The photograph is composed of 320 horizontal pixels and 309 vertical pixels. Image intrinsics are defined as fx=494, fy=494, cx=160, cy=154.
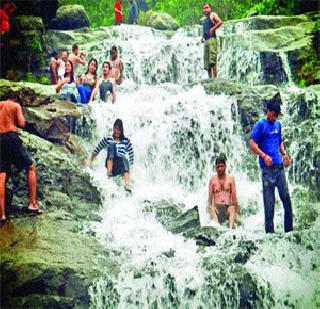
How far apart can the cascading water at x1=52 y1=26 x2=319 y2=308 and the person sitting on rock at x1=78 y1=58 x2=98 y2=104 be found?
0.55 meters

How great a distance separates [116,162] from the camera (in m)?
7.66

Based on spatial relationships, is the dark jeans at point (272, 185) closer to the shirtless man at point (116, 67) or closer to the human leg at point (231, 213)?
the human leg at point (231, 213)

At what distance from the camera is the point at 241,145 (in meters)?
9.01

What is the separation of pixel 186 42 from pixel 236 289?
923cm

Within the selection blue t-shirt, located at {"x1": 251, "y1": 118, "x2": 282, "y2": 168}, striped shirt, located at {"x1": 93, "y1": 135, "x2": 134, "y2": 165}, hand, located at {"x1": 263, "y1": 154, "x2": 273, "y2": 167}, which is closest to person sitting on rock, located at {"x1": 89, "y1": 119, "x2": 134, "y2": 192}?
striped shirt, located at {"x1": 93, "y1": 135, "x2": 134, "y2": 165}

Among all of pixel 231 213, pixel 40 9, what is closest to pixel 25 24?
pixel 40 9

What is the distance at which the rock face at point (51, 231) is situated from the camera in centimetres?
499

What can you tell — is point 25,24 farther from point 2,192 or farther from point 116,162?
point 2,192

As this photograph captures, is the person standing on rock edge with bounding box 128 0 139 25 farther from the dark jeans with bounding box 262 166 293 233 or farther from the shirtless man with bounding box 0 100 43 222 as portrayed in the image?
the dark jeans with bounding box 262 166 293 233

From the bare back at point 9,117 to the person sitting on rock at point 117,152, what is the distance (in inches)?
69.4

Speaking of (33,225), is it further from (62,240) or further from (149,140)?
(149,140)

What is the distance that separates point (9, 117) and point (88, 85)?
3.80m

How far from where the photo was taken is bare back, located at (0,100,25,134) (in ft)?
19.9

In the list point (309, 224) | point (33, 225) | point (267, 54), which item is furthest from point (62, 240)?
point (267, 54)
